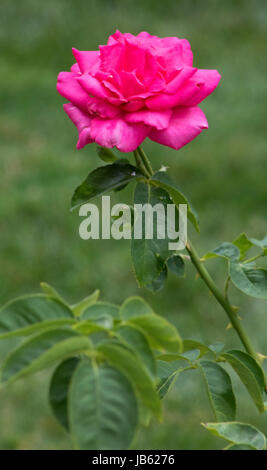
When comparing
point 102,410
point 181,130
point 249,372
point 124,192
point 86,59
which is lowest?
point 102,410

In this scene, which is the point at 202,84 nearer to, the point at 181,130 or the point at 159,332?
the point at 181,130

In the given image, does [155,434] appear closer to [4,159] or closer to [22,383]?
[22,383]

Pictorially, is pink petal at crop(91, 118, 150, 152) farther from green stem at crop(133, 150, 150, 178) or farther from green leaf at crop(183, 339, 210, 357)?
green leaf at crop(183, 339, 210, 357)

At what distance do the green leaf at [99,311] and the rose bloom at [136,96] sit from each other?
7.6 inches

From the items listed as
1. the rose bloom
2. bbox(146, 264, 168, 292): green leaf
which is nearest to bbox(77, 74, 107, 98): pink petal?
the rose bloom

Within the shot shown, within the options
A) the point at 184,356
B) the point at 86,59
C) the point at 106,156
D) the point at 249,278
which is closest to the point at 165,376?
the point at 184,356

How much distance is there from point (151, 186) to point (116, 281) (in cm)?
215

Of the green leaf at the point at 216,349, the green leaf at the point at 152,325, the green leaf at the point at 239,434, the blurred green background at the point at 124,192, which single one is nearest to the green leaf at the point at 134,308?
the green leaf at the point at 152,325

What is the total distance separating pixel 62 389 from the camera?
0.52m

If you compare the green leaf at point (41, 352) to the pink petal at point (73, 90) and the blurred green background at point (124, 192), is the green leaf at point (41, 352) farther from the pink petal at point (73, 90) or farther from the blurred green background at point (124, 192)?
the blurred green background at point (124, 192)

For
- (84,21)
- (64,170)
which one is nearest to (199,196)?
(64,170)

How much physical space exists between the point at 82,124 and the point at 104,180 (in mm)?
62

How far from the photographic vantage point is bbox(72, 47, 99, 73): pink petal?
2.52 ft

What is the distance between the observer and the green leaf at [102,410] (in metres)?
0.46
